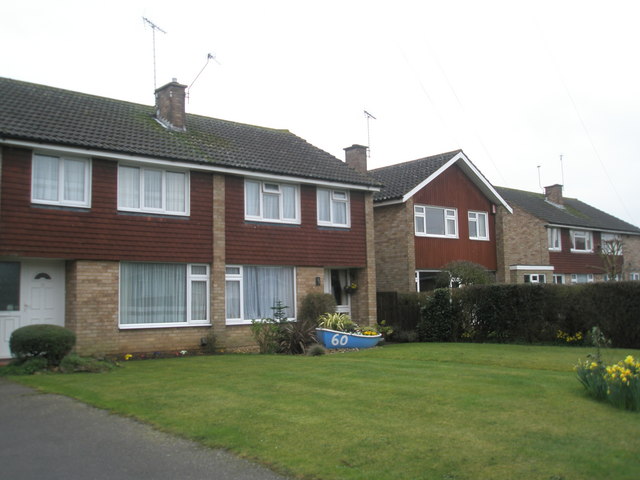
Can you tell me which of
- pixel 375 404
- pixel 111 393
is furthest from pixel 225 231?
pixel 375 404

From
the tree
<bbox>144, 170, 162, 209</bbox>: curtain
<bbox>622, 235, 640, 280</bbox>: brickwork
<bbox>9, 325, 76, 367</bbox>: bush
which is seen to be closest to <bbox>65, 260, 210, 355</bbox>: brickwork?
<bbox>144, 170, 162, 209</bbox>: curtain

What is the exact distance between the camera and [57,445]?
7281 millimetres

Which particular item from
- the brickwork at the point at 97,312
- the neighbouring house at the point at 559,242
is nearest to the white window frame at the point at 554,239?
the neighbouring house at the point at 559,242

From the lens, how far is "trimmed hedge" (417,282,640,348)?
55.1ft

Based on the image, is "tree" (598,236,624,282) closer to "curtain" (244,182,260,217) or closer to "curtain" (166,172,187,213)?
"curtain" (244,182,260,217)

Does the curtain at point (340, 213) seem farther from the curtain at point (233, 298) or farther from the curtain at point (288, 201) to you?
the curtain at point (233, 298)

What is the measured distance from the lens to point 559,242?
37.6 meters

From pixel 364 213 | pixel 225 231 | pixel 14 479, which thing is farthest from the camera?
pixel 364 213

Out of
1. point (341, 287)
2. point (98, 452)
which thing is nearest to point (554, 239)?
point (341, 287)

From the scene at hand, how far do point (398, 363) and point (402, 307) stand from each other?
29.1 feet

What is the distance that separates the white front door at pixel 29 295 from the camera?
15227 mm

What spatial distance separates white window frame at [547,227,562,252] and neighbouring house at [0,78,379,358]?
18437mm

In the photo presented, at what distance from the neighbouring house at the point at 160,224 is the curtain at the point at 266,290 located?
42 mm

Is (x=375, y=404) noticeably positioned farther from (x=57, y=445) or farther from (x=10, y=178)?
(x=10, y=178)
